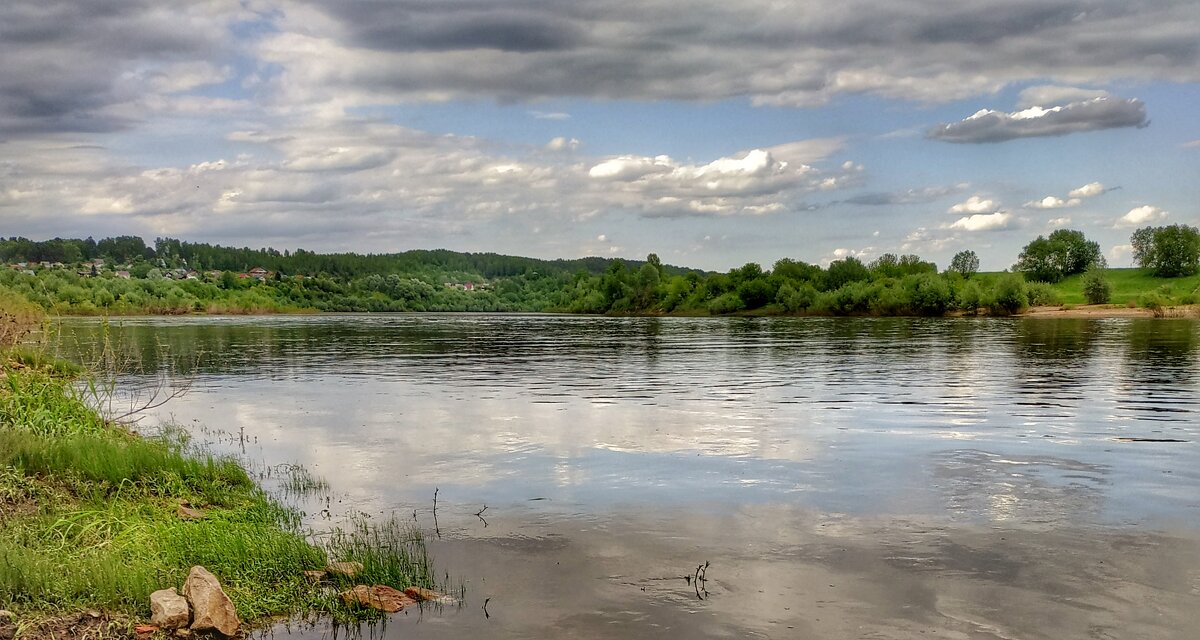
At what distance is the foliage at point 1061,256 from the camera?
196 m

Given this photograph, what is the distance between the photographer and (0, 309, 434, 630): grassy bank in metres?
10.8

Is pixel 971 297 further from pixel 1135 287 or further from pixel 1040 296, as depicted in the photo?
pixel 1135 287

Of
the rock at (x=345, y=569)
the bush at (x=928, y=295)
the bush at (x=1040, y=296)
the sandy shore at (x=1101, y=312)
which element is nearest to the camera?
the rock at (x=345, y=569)

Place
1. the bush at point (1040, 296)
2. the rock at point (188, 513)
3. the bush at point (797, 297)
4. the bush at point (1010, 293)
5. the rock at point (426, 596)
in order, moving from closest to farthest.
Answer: the rock at point (426, 596)
the rock at point (188, 513)
the bush at point (1010, 293)
the bush at point (1040, 296)
the bush at point (797, 297)

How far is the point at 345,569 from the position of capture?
1289cm

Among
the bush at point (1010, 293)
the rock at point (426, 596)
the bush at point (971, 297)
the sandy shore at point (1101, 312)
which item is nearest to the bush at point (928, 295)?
the bush at point (971, 297)

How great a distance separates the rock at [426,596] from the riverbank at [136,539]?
0.30m

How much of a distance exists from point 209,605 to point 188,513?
6.12m

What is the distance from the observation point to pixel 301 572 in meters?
12.9

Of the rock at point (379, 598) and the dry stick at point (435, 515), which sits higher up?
the rock at point (379, 598)

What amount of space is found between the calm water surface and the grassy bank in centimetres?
111

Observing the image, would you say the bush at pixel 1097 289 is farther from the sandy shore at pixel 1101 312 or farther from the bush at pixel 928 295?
the bush at pixel 928 295

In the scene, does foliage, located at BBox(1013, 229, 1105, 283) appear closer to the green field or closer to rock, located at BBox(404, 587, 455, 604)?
the green field

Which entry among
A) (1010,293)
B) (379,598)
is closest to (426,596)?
(379,598)
